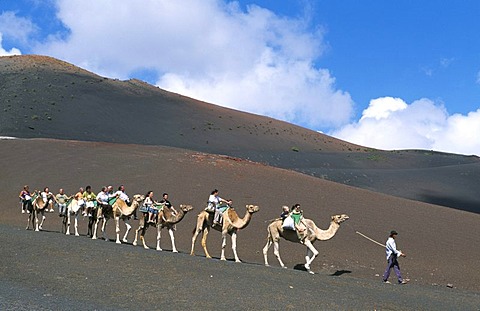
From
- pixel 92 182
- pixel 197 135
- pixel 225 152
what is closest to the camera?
pixel 92 182

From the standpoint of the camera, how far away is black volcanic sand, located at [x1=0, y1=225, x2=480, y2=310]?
11969 millimetres

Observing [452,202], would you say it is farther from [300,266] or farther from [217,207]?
[217,207]

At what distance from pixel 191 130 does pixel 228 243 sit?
58.5 m

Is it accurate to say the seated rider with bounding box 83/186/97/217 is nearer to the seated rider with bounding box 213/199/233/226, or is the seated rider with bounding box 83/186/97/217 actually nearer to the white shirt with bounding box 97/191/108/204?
the white shirt with bounding box 97/191/108/204

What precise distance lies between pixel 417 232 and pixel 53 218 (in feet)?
59.6

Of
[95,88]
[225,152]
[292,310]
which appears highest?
[95,88]

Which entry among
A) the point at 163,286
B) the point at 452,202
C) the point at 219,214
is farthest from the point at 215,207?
the point at 452,202

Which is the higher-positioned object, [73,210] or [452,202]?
[452,202]

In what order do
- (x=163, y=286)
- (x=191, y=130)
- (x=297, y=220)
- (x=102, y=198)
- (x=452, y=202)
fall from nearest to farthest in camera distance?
1. (x=163, y=286)
2. (x=297, y=220)
3. (x=102, y=198)
4. (x=452, y=202)
5. (x=191, y=130)

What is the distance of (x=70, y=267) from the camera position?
14695 mm

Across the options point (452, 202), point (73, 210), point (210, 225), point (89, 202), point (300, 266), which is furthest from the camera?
point (452, 202)

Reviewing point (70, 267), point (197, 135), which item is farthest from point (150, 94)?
point (70, 267)

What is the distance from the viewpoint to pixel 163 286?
13.4m

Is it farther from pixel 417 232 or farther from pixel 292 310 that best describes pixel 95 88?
pixel 292 310
